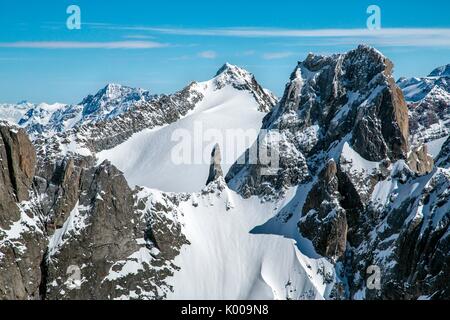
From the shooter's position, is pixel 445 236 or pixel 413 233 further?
pixel 413 233
